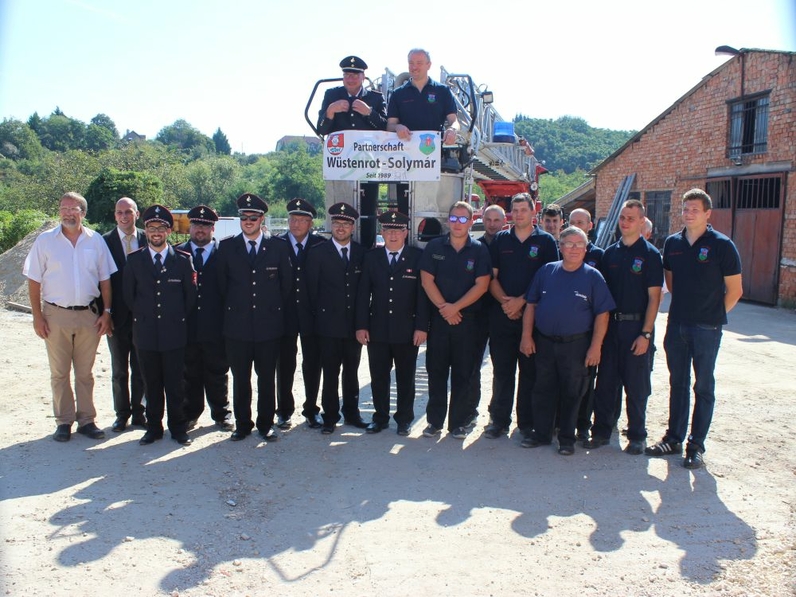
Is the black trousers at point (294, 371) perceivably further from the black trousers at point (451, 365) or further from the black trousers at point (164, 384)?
the black trousers at point (451, 365)

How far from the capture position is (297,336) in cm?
578

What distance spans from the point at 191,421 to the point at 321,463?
1475 mm

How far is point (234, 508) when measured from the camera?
4.18 m

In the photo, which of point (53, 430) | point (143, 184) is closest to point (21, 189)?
point (143, 184)

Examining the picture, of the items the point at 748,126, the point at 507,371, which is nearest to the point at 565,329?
the point at 507,371

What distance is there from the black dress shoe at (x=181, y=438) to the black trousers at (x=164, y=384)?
2cm

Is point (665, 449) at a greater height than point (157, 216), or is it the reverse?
point (157, 216)

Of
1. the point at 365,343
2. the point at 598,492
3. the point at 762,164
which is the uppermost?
the point at 762,164

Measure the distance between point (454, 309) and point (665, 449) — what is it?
203 centimetres

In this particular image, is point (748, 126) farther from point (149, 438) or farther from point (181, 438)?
point (149, 438)

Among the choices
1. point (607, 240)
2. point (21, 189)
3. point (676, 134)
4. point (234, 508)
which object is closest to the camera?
point (234, 508)

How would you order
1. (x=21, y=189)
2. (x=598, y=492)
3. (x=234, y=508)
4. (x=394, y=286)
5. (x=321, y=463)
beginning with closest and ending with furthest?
(x=234, y=508), (x=598, y=492), (x=321, y=463), (x=394, y=286), (x=21, y=189)

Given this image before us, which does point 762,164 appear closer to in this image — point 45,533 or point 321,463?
point 321,463

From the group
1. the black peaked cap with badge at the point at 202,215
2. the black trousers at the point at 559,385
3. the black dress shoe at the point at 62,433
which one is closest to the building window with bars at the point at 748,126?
the black trousers at the point at 559,385
